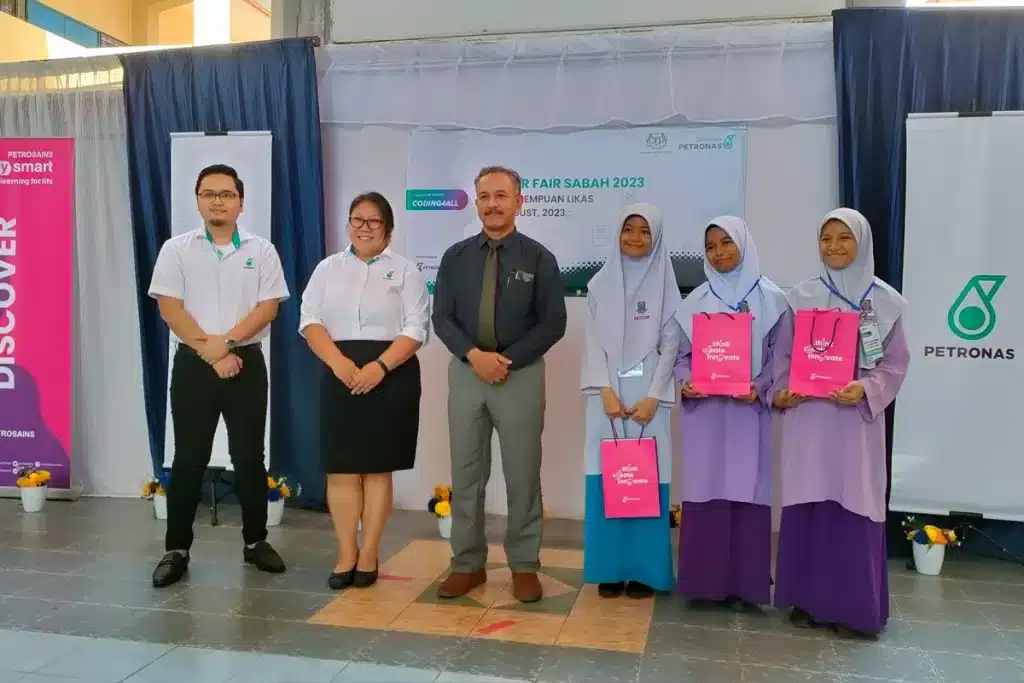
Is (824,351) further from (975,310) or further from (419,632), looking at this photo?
(419,632)

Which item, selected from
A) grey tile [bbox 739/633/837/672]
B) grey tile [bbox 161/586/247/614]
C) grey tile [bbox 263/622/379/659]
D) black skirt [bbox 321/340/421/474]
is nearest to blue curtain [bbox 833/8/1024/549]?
grey tile [bbox 739/633/837/672]

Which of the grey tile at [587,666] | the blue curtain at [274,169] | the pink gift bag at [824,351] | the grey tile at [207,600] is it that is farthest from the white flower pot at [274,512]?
the pink gift bag at [824,351]

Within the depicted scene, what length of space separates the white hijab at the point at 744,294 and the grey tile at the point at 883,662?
96 cm

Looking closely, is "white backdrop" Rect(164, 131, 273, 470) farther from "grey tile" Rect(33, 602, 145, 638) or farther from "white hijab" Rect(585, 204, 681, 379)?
"white hijab" Rect(585, 204, 681, 379)

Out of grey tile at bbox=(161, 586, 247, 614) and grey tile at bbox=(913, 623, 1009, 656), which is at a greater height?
grey tile at bbox=(161, 586, 247, 614)

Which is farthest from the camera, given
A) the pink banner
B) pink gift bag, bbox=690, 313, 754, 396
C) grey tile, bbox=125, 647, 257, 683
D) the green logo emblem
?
the pink banner

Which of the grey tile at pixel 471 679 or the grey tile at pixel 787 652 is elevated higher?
the grey tile at pixel 471 679

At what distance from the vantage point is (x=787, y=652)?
2.62 meters

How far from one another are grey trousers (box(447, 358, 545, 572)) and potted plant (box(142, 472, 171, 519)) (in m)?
2.00

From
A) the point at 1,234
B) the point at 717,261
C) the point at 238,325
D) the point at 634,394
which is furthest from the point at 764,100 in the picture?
the point at 1,234

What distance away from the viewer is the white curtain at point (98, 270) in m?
4.75

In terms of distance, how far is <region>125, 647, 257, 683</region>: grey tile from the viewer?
238 cm

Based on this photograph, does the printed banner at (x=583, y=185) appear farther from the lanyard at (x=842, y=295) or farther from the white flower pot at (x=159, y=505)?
the white flower pot at (x=159, y=505)

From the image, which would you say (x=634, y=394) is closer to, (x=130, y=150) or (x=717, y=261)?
(x=717, y=261)
